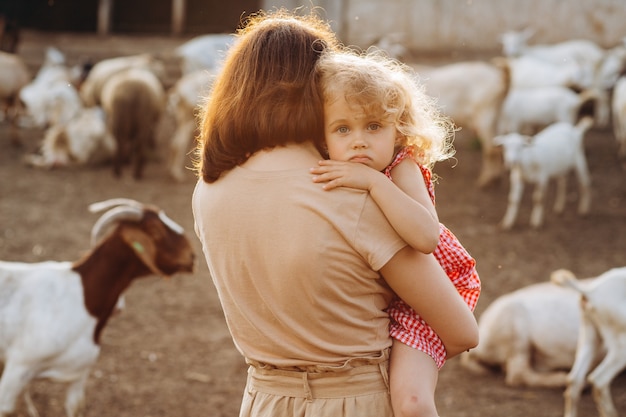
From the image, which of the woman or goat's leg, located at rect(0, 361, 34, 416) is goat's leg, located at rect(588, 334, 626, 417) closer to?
goat's leg, located at rect(0, 361, 34, 416)

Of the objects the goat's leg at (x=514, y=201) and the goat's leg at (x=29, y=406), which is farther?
the goat's leg at (x=514, y=201)

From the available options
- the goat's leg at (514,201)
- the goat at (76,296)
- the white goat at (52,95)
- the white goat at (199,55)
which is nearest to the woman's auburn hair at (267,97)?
the goat at (76,296)

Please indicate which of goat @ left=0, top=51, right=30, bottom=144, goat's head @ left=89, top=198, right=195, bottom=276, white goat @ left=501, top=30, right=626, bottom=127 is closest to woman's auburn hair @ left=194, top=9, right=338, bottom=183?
goat's head @ left=89, top=198, right=195, bottom=276

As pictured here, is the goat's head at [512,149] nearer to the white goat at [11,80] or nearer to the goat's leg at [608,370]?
the goat's leg at [608,370]

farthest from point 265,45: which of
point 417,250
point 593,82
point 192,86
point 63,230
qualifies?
point 593,82

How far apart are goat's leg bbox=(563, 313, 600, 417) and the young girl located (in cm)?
339

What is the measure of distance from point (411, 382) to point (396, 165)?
1.66 feet

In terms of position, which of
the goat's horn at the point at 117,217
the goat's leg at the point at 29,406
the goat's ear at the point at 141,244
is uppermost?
the goat's horn at the point at 117,217

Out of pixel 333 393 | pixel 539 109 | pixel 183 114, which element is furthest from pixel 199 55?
pixel 333 393

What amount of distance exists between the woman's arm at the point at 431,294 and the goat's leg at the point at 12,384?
3.11 meters

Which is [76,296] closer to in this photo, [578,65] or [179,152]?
[179,152]

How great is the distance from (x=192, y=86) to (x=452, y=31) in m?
8.08

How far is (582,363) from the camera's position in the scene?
5.38 metres

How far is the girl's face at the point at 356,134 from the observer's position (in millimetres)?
2051
